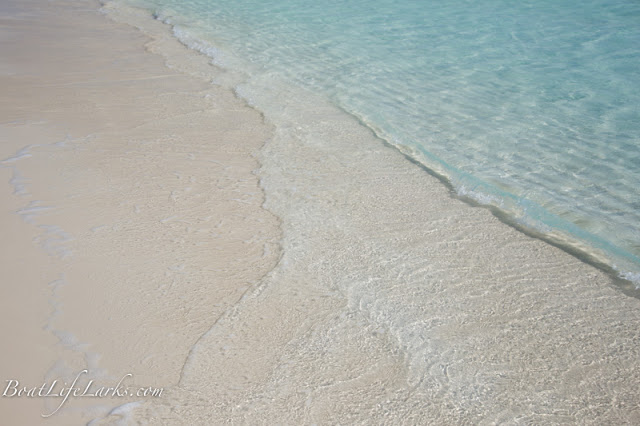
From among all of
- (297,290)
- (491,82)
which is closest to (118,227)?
(297,290)

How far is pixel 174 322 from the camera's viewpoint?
2717mm

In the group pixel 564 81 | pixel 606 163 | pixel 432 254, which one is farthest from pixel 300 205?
pixel 564 81

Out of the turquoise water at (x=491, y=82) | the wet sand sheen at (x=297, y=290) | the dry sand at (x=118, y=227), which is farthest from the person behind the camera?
the turquoise water at (x=491, y=82)

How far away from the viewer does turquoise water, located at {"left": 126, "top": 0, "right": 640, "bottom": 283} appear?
4.29 m

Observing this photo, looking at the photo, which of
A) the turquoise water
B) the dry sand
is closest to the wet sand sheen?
the dry sand

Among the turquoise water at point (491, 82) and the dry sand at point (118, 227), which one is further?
the turquoise water at point (491, 82)

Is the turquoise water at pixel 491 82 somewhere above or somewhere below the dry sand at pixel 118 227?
above

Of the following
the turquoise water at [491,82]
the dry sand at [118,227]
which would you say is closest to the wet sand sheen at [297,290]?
the dry sand at [118,227]

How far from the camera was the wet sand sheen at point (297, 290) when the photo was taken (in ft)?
7.75

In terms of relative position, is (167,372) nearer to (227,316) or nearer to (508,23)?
(227,316)

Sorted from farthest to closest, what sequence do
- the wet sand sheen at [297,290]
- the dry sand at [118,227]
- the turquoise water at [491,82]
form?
the turquoise water at [491,82] < the dry sand at [118,227] < the wet sand sheen at [297,290]

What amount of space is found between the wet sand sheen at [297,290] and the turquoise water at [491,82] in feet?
1.88

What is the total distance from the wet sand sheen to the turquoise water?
22.5 inches

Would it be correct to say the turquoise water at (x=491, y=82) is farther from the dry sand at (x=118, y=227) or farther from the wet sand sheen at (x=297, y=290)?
the dry sand at (x=118, y=227)
